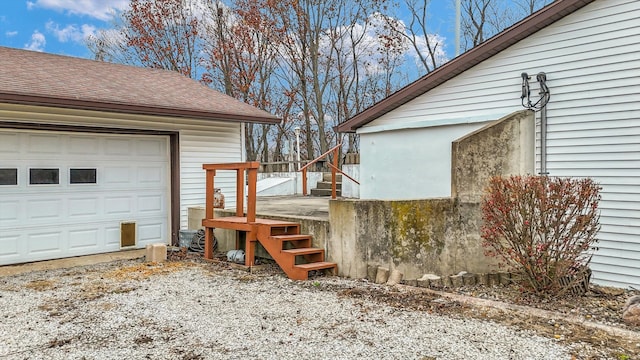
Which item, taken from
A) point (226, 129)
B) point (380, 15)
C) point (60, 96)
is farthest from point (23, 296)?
point (380, 15)

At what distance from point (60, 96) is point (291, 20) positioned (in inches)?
517

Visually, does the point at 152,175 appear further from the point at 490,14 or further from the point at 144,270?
the point at 490,14

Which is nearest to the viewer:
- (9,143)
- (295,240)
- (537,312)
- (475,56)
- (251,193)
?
(537,312)

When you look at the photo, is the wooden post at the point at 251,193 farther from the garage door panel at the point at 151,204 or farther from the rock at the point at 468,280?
the rock at the point at 468,280

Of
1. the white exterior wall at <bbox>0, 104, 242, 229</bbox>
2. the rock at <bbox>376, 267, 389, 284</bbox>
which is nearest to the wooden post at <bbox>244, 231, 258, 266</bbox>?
the rock at <bbox>376, 267, 389, 284</bbox>

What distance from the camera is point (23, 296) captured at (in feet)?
17.6

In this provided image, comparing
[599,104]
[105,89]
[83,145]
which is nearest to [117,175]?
[83,145]

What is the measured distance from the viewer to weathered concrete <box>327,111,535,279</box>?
580 cm

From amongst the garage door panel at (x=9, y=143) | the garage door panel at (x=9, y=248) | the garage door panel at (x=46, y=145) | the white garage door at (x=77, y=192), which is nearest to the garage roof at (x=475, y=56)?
the white garage door at (x=77, y=192)

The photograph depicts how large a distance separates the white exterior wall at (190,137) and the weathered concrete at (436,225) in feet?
12.7

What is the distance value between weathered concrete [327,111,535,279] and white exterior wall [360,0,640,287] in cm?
115

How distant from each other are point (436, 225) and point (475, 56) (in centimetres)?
287

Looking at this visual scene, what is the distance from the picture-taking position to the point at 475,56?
712 centimetres

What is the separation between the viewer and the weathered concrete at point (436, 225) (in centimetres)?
580
